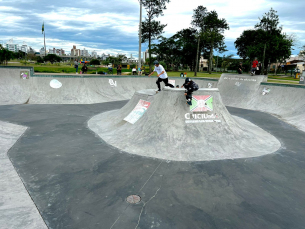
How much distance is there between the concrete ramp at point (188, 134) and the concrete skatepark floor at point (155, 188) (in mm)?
473

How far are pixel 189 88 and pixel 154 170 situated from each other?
3.30 m

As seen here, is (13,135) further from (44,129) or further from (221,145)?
(221,145)

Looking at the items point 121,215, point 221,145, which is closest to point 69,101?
point 221,145

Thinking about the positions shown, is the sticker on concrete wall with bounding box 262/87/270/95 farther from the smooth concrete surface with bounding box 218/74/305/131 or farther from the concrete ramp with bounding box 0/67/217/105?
the concrete ramp with bounding box 0/67/217/105

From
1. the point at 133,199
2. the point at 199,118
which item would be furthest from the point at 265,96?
the point at 133,199

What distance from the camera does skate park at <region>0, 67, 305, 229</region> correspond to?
372 cm

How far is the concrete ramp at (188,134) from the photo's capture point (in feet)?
21.7

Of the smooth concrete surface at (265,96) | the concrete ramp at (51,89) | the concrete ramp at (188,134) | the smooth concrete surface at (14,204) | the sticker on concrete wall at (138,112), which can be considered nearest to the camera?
the smooth concrete surface at (14,204)

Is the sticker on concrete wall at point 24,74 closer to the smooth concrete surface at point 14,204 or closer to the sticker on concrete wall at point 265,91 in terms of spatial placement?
the smooth concrete surface at point 14,204

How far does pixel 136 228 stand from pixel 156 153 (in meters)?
3.13

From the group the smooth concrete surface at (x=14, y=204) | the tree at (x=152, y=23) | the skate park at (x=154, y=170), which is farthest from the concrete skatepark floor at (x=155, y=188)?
the tree at (x=152, y=23)

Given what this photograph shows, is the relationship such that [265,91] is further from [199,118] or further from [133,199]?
[133,199]

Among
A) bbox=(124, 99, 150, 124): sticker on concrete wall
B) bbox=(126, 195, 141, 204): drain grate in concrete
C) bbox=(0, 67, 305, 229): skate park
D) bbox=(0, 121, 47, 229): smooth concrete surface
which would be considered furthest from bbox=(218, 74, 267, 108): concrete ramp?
bbox=(0, 121, 47, 229): smooth concrete surface

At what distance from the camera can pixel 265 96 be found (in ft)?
52.6
